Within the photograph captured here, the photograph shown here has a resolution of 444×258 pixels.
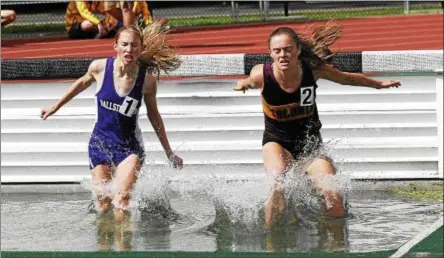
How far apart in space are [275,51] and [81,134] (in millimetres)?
2721

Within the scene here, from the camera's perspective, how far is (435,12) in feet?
74.7

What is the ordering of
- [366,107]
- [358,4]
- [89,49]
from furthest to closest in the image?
[358,4]
[89,49]
[366,107]

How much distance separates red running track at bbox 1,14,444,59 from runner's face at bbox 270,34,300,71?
5.52m

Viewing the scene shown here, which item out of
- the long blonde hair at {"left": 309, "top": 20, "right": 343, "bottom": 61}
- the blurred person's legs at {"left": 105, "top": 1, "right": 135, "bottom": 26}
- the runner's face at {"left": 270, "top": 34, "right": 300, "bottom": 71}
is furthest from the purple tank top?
the blurred person's legs at {"left": 105, "top": 1, "right": 135, "bottom": 26}

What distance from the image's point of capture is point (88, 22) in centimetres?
1764

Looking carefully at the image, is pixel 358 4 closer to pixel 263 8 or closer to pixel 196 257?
pixel 263 8

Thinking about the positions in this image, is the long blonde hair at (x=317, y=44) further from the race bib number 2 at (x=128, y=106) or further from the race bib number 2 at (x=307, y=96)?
the race bib number 2 at (x=128, y=106)

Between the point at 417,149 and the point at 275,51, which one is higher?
the point at 275,51

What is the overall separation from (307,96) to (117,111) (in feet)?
4.27

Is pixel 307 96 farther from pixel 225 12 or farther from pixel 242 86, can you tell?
pixel 225 12

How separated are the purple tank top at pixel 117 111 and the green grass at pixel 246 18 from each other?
11.0 meters

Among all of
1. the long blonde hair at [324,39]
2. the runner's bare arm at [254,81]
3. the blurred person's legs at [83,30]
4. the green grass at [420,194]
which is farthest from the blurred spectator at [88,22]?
the runner's bare arm at [254,81]

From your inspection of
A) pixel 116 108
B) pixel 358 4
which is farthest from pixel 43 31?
pixel 116 108

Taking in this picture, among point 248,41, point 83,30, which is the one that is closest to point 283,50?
point 248,41
